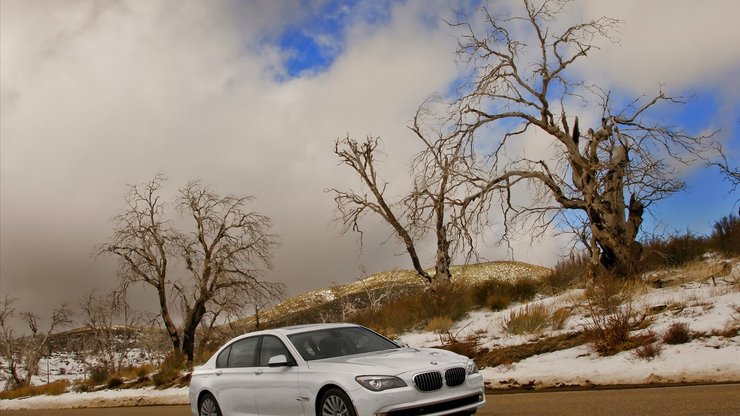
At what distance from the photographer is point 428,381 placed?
8.09 m

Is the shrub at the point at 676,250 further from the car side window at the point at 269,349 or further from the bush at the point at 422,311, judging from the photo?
the car side window at the point at 269,349

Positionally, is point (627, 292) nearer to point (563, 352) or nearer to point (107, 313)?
point (563, 352)

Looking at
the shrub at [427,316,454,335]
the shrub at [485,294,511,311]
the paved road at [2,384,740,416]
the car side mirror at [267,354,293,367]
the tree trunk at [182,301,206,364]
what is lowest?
the paved road at [2,384,740,416]

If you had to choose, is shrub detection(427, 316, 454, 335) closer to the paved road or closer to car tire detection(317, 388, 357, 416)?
the paved road

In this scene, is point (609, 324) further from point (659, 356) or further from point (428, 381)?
point (428, 381)

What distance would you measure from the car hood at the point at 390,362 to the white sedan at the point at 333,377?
11 mm

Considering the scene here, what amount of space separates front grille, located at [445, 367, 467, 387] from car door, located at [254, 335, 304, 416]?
5.66ft

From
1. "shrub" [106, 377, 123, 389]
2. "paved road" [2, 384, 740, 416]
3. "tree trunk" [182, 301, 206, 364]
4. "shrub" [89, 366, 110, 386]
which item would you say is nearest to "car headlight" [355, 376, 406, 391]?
"paved road" [2, 384, 740, 416]

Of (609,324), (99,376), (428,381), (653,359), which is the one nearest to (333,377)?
(428,381)

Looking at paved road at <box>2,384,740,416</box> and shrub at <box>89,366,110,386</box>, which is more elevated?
shrub at <box>89,366,110,386</box>

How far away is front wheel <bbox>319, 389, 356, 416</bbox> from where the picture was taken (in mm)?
8047

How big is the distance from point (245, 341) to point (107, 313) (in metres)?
74.2

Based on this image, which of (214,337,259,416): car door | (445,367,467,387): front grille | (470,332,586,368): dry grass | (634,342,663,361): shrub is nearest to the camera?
(445,367,467,387): front grille

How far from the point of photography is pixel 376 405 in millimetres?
7801
